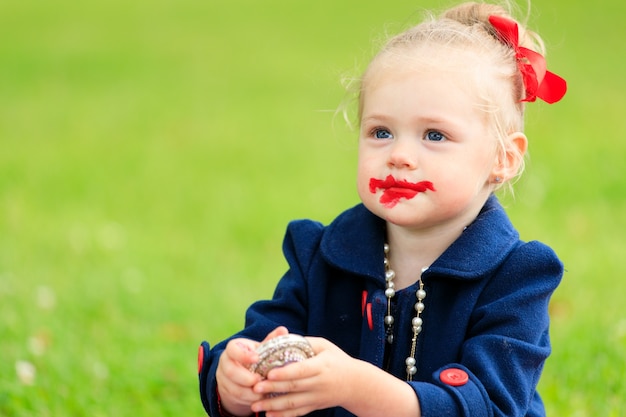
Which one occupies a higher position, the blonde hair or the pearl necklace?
the blonde hair

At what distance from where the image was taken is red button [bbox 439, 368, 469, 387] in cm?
241

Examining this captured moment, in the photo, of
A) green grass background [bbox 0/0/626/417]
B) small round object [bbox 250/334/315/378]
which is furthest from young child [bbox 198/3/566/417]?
green grass background [bbox 0/0/626/417]

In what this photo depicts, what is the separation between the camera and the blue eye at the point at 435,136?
260cm

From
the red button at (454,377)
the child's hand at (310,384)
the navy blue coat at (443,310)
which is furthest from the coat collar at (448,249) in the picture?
the child's hand at (310,384)

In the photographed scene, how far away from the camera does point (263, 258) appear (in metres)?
5.86

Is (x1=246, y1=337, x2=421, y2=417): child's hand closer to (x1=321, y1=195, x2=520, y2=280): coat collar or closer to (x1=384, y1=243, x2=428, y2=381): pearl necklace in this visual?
(x1=384, y1=243, x2=428, y2=381): pearl necklace

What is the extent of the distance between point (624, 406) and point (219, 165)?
484 cm

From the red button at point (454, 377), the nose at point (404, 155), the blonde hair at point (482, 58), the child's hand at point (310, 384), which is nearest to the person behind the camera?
the child's hand at point (310, 384)

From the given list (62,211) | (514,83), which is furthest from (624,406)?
(62,211)

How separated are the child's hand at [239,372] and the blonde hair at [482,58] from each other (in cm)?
85

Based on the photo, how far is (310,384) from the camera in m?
2.22

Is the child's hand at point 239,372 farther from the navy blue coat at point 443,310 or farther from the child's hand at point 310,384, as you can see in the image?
the navy blue coat at point 443,310

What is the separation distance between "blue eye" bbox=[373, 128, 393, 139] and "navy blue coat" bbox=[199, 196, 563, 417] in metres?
0.30

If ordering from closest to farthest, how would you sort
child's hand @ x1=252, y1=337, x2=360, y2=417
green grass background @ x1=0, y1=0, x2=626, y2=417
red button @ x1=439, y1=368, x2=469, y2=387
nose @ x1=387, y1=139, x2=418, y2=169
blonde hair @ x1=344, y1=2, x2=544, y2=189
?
1. child's hand @ x1=252, y1=337, x2=360, y2=417
2. red button @ x1=439, y1=368, x2=469, y2=387
3. nose @ x1=387, y1=139, x2=418, y2=169
4. blonde hair @ x1=344, y1=2, x2=544, y2=189
5. green grass background @ x1=0, y1=0, x2=626, y2=417
